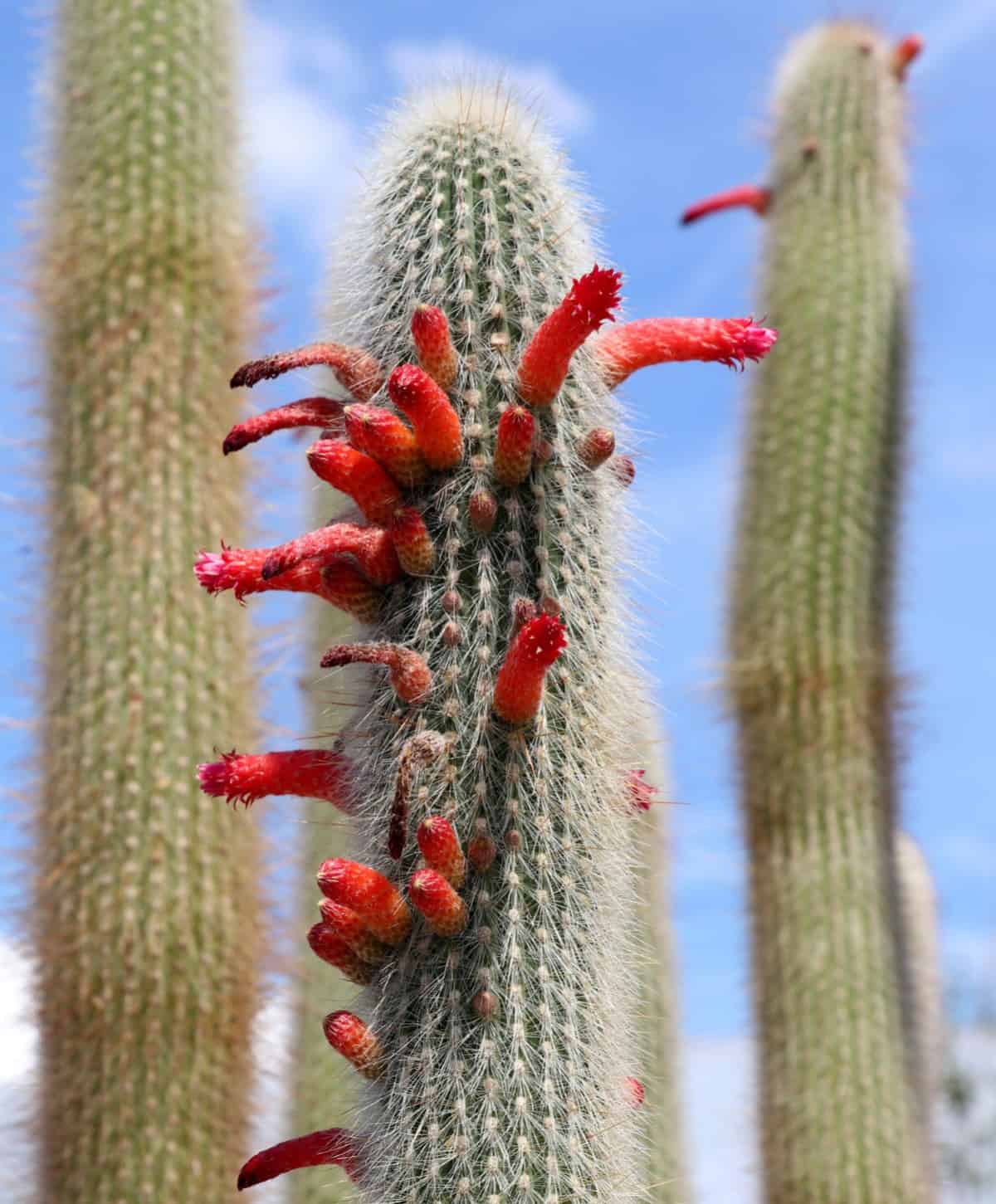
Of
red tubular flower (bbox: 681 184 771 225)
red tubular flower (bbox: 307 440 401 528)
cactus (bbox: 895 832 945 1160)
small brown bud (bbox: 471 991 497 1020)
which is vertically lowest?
cactus (bbox: 895 832 945 1160)

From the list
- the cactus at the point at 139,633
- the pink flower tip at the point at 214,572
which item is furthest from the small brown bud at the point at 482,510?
the cactus at the point at 139,633

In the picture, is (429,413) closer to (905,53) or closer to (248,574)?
(248,574)

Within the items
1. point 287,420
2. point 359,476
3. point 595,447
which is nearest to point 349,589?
point 359,476

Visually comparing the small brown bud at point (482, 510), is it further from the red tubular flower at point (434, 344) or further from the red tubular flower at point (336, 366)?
the red tubular flower at point (336, 366)

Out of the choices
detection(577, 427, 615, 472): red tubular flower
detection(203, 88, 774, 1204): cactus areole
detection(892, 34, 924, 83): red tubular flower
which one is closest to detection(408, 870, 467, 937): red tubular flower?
detection(203, 88, 774, 1204): cactus areole

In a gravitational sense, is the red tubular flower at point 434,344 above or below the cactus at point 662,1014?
above

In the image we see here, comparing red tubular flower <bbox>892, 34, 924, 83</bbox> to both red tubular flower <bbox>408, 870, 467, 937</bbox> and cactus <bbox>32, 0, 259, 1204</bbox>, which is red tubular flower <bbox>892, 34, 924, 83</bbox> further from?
red tubular flower <bbox>408, 870, 467, 937</bbox>
